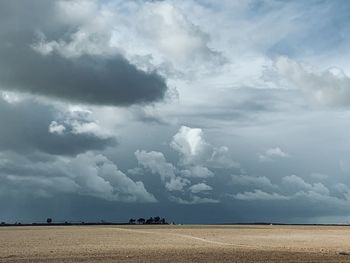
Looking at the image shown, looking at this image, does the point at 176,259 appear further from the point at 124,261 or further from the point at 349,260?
the point at 349,260

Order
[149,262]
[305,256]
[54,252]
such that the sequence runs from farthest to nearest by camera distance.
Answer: [54,252], [305,256], [149,262]

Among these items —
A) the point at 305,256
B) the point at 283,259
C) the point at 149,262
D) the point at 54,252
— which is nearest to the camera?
the point at 149,262

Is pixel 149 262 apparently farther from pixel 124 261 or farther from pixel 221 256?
pixel 221 256

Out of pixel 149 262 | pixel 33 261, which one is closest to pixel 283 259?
pixel 149 262

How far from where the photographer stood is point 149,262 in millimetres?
49906

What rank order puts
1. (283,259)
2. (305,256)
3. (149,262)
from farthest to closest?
(305,256)
(283,259)
(149,262)

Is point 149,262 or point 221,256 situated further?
point 221,256

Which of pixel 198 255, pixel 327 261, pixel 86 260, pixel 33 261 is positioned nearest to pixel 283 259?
pixel 327 261

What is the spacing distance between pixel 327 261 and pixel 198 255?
12.0m

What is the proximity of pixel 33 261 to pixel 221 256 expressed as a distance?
56.1 feet

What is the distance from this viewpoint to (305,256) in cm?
5706

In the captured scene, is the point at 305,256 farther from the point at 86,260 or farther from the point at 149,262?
the point at 86,260

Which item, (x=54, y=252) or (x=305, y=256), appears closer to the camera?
(x=305, y=256)

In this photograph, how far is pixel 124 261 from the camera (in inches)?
2004
